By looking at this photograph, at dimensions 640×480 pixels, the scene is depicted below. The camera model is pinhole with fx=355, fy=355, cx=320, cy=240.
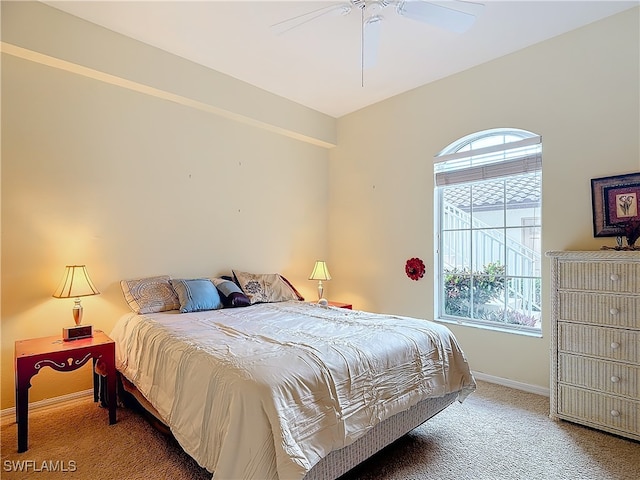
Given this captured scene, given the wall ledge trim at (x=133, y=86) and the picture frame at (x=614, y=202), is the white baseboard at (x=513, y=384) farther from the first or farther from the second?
the wall ledge trim at (x=133, y=86)

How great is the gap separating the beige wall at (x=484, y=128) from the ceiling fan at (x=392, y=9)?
0.93 m

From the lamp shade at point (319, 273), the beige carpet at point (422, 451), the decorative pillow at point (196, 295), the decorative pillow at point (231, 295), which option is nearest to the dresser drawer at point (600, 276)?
the beige carpet at point (422, 451)

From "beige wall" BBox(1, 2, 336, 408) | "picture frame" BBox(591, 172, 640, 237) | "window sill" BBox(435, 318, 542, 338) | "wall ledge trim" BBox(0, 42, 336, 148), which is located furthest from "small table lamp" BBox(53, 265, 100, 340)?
"picture frame" BBox(591, 172, 640, 237)

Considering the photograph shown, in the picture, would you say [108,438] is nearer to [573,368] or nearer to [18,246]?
[18,246]

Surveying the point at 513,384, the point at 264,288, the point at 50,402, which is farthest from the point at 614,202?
the point at 50,402

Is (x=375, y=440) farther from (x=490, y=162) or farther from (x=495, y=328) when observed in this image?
(x=490, y=162)

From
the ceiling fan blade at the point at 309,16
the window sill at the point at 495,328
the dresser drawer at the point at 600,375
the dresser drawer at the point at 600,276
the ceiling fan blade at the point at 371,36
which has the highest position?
the ceiling fan blade at the point at 309,16

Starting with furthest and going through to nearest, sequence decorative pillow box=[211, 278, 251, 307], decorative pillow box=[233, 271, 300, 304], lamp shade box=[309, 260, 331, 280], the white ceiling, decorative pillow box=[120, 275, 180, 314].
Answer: lamp shade box=[309, 260, 331, 280] < decorative pillow box=[233, 271, 300, 304] < decorative pillow box=[211, 278, 251, 307] < decorative pillow box=[120, 275, 180, 314] < the white ceiling

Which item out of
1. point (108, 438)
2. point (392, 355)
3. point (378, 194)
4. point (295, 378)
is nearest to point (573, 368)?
point (392, 355)

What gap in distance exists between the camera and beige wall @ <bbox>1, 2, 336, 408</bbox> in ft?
8.68

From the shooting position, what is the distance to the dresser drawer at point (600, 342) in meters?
2.29

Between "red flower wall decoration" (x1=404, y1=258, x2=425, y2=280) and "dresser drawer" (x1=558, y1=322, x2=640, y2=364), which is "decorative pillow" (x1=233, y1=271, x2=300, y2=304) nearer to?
"red flower wall decoration" (x1=404, y1=258, x2=425, y2=280)

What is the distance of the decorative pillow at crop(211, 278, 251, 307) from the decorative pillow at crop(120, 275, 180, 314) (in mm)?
399

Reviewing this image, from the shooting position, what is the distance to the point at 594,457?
2.10 metres
